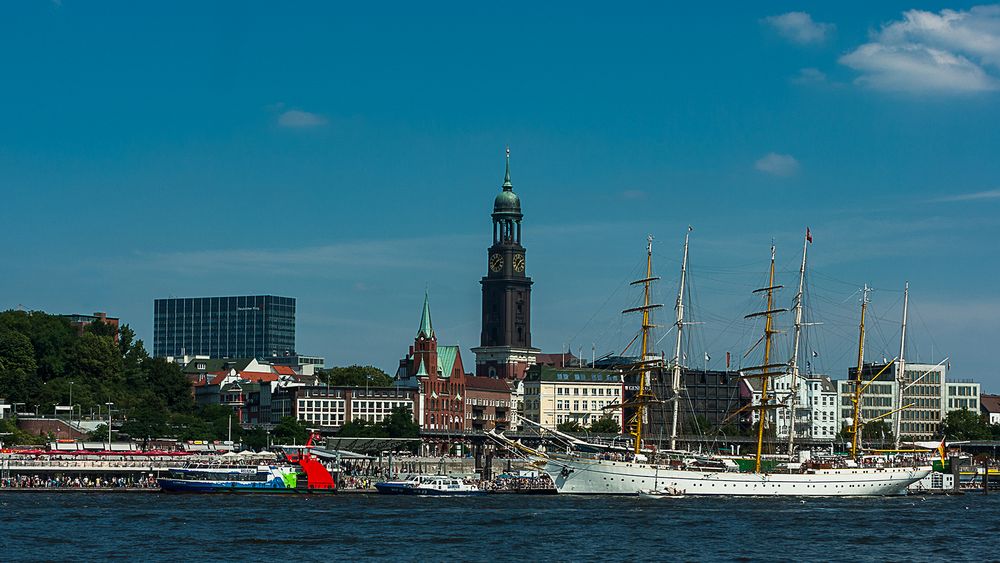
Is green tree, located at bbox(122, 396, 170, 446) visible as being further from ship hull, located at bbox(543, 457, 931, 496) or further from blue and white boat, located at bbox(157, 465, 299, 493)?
ship hull, located at bbox(543, 457, 931, 496)

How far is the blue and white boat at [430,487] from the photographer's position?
14938cm

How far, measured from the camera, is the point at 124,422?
196m

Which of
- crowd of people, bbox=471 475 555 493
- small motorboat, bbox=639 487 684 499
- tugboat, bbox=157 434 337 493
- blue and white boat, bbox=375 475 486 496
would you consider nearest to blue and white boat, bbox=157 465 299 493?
tugboat, bbox=157 434 337 493

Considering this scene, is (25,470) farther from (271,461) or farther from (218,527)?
(218,527)

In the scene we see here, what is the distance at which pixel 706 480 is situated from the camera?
148375 mm

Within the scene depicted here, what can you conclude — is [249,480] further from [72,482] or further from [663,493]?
[663,493]

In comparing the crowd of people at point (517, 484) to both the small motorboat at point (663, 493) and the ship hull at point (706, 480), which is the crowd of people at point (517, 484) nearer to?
the ship hull at point (706, 480)

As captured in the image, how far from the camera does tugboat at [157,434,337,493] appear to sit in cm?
14600

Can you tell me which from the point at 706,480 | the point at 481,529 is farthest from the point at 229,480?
the point at 481,529

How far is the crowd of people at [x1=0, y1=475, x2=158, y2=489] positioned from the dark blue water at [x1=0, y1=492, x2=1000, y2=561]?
10.5 metres

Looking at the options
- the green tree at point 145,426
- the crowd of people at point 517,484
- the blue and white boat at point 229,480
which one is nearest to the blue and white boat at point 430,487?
the crowd of people at point 517,484

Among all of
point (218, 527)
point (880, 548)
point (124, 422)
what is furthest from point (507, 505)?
point (124, 422)

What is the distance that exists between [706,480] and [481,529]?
4619cm

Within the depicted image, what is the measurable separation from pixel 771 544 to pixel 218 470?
2493 inches
